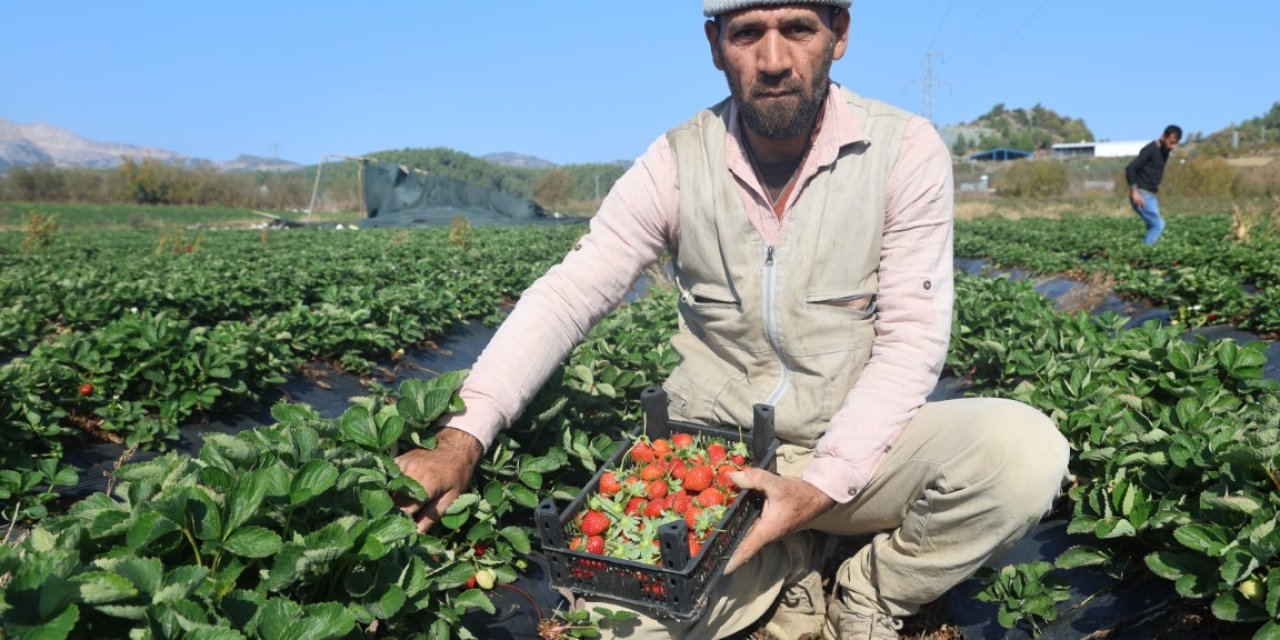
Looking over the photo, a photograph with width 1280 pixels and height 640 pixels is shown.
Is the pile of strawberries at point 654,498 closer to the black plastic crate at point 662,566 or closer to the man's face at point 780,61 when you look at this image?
the black plastic crate at point 662,566

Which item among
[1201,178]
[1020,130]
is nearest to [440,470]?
[1201,178]

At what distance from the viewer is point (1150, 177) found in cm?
1273

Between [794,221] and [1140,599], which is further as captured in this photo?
[794,221]

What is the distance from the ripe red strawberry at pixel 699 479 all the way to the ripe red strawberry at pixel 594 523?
23 cm

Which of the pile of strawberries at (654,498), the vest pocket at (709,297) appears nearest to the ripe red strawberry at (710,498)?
the pile of strawberries at (654,498)

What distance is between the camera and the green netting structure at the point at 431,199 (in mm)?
30047

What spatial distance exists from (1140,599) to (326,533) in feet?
7.09

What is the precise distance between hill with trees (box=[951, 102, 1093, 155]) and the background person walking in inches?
3795

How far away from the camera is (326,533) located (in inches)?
61.7

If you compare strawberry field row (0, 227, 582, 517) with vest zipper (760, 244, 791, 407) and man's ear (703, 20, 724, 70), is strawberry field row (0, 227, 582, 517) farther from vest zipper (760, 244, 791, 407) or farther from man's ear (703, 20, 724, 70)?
man's ear (703, 20, 724, 70)

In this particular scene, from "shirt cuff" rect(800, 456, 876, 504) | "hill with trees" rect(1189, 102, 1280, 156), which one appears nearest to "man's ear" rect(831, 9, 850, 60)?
"shirt cuff" rect(800, 456, 876, 504)

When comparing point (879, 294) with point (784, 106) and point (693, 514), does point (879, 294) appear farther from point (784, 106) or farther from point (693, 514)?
point (693, 514)

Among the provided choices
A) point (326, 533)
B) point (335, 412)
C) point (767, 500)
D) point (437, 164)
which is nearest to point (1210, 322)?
point (767, 500)

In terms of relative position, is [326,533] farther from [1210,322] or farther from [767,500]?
[1210,322]
